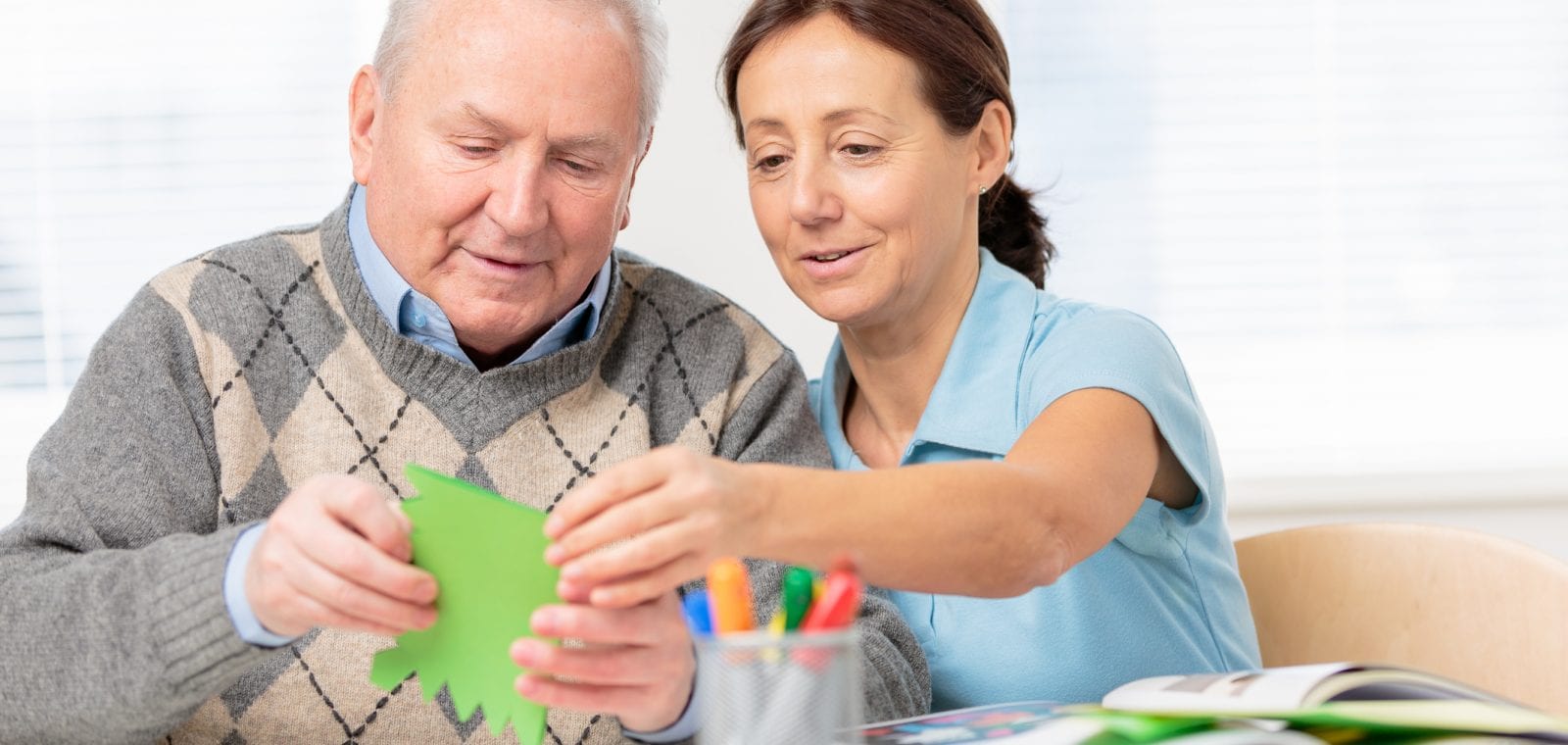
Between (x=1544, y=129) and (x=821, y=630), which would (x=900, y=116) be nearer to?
(x=821, y=630)

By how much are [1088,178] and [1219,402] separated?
49 centimetres

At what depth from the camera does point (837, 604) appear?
70cm

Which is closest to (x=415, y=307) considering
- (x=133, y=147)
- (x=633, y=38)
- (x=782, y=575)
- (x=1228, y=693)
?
(x=633, y=38)

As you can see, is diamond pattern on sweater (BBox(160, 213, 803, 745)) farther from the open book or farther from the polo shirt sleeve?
the open book

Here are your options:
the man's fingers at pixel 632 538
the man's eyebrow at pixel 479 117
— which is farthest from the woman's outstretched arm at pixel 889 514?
the man's eyebrow at pixel 479 117

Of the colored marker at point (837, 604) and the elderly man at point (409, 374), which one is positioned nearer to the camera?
the colored marker at point (837, 604)

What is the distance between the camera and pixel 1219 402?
266 centimetres

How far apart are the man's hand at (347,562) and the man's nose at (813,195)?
68cm

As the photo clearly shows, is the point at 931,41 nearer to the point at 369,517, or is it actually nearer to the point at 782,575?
the point at 782,575

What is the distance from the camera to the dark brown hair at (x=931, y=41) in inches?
58.6

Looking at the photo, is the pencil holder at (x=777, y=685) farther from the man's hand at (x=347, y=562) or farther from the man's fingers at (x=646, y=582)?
the man's hand at (x=347, y=562)

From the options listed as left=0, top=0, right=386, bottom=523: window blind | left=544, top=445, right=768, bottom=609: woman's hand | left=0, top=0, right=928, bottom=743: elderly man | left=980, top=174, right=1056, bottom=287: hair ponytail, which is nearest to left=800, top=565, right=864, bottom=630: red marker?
left=544, top=445, right=768, bottom=609: woman's hand

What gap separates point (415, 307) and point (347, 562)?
61 cm

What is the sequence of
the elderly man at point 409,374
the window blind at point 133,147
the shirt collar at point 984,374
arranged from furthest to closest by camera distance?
the window blind at point 133,147
the shirt collar at point 984,374
the elderly man at point 409,374
